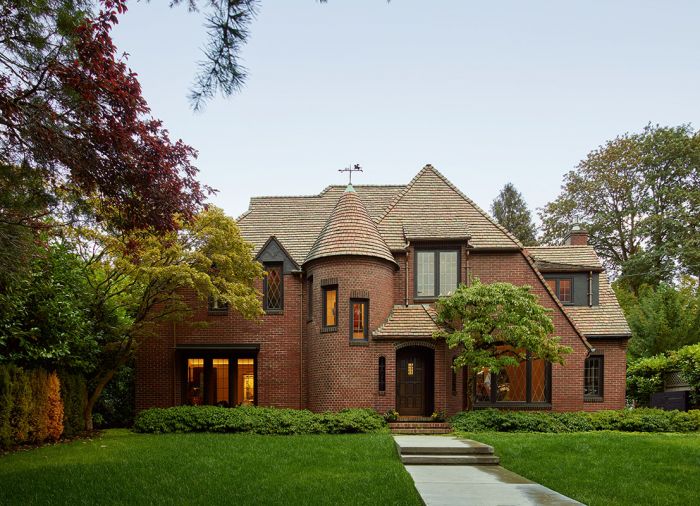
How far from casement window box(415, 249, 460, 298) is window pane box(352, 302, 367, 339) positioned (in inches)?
95.7

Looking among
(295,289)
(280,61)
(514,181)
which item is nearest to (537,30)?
(280,61)

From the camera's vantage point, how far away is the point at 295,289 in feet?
71.4

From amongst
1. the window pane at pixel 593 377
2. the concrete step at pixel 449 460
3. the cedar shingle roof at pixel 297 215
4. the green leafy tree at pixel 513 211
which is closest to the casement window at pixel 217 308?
the cedar shingle roof at pixel 297 215

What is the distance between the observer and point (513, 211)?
179 ft

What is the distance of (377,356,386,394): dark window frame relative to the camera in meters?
19.8

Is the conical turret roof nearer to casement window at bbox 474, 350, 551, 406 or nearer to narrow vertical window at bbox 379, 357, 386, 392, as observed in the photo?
narrow vertical window at bbox 379, 357, 386, 392

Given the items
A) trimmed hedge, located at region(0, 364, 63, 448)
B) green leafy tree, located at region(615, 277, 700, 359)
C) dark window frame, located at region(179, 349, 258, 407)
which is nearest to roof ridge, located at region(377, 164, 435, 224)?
dark window frame, located at region(179, 349, 258, 407)

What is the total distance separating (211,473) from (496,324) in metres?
10.8

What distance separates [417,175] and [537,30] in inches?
529

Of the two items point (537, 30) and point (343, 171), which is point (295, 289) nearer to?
point (343, 171)

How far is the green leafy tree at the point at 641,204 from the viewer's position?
36094 mm

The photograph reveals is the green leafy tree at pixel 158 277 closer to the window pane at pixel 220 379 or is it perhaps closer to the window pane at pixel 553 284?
the window pane at pixel 220 379

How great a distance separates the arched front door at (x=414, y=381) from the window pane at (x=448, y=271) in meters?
2.36

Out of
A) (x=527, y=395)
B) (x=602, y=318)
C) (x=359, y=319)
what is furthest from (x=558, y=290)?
(x=359, y=319)
